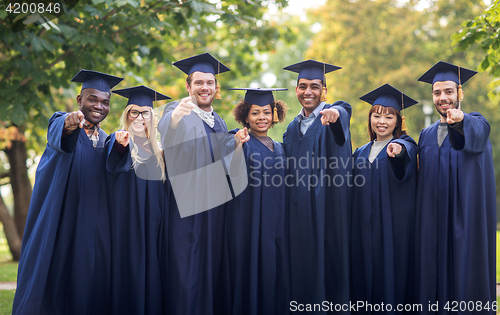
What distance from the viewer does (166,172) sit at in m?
4.61

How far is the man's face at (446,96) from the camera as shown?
4.45 m

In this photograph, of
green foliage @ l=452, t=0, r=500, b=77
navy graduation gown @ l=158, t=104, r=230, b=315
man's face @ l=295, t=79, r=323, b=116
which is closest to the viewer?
navy graduation gown @ l=158, t=104, r=230, b=315

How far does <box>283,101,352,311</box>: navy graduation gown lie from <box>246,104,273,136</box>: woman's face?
42 centimetres

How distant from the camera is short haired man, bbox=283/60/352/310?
14.3 ft

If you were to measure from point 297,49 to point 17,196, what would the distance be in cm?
2259

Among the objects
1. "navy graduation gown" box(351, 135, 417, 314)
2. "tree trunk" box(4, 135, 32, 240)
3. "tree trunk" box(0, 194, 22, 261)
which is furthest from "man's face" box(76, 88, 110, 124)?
"tree trunk" box(0, 194, 22, 261)

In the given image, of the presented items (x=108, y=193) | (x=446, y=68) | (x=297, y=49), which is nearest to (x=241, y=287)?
(x=108, y=193)

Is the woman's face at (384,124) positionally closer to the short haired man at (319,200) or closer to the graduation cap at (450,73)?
the short haired man at (319,200)

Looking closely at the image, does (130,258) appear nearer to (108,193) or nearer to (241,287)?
(108,193)

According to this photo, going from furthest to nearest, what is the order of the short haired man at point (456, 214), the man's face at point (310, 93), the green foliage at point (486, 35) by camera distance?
the green foliage at point (486, 35) < the man's face at point (310, 93) < the short haired man at point (456, 214)

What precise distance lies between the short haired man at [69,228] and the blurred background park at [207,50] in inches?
61.1

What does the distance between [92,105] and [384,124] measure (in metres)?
3.01

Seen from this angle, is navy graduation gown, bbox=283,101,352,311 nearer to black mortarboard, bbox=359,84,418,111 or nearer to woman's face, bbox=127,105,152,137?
black mortarboard, bbox=359,84,418,111

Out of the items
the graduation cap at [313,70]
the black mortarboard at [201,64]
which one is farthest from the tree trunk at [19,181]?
the graduation cap at [313,70]
